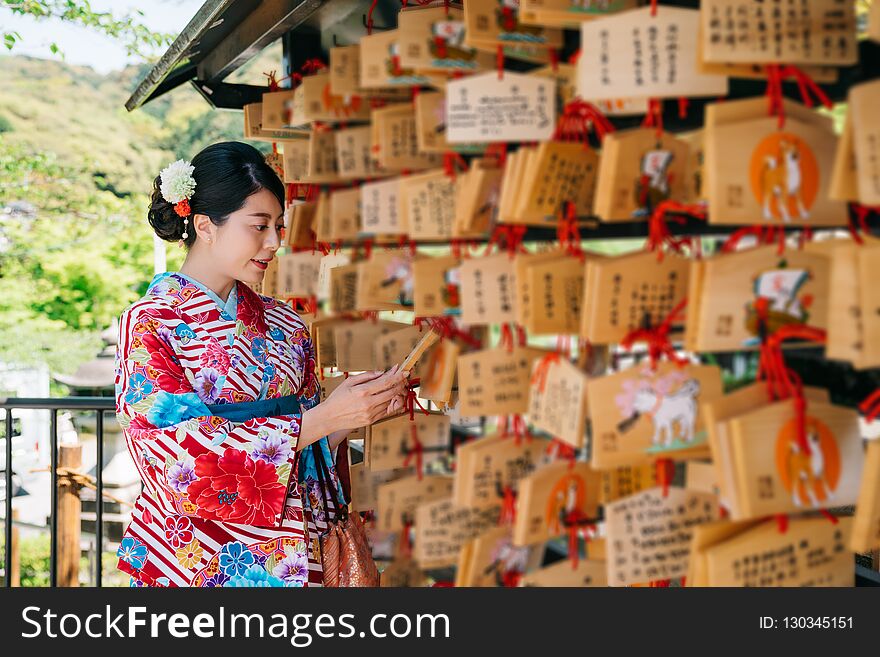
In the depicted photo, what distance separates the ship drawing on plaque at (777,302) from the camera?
3.30 ft

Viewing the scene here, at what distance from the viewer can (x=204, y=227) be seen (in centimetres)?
201

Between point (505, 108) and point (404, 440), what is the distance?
603 mm

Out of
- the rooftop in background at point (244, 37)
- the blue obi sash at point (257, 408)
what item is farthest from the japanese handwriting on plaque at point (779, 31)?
the blue obi sash at point (257, 408)

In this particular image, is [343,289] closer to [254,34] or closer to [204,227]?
[204,227]

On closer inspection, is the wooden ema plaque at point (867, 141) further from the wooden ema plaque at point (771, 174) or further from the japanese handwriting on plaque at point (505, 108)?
the japanese handwriting on plaque at point (505, 108)

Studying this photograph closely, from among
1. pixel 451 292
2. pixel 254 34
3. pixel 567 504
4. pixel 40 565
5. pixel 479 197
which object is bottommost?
pixel 40 565

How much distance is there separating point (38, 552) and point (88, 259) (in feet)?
12.9

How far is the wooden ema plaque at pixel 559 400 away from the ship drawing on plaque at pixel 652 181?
219mm

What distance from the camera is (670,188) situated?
1115 millimetres

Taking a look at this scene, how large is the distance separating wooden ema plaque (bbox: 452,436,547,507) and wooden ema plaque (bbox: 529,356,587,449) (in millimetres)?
48

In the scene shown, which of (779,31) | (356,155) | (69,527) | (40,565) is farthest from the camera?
(40,565)

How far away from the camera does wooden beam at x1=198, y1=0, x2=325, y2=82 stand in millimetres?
2066

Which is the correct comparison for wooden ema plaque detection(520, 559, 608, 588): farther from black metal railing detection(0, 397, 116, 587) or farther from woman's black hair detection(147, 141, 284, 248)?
black metal railing detection(0, 397, 116, 587)

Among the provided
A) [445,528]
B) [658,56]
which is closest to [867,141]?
[658,56]
